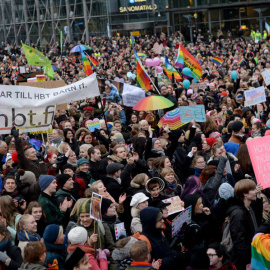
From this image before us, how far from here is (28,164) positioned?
25.7 feet

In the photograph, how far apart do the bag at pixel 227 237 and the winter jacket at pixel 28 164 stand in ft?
9.57

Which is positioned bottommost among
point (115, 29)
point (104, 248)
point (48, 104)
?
point (104, 248)

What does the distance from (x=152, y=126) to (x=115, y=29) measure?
35.7m

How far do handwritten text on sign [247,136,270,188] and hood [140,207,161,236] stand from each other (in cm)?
128

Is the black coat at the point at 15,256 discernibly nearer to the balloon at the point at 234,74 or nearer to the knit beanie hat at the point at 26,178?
the knit beanie hat at the point at 26,178

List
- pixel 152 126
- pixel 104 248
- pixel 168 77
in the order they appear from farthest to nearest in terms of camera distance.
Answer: pixel 168 77 < pixel 152 126 < pixel 104 248

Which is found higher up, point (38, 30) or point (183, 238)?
point (38, 30)

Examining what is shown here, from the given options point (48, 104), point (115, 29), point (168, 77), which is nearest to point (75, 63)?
point (168, 77)

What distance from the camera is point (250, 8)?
45.5 metres

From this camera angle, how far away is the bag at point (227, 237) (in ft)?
19.1

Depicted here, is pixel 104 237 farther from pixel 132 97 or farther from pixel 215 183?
pixel 132 97

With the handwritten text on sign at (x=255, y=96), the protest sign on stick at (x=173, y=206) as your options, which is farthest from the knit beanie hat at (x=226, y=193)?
the handwritten text on sign at (x=255, y=96)

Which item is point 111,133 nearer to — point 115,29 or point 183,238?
point 183,238

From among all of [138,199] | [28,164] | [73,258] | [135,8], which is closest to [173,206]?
[138,199]
